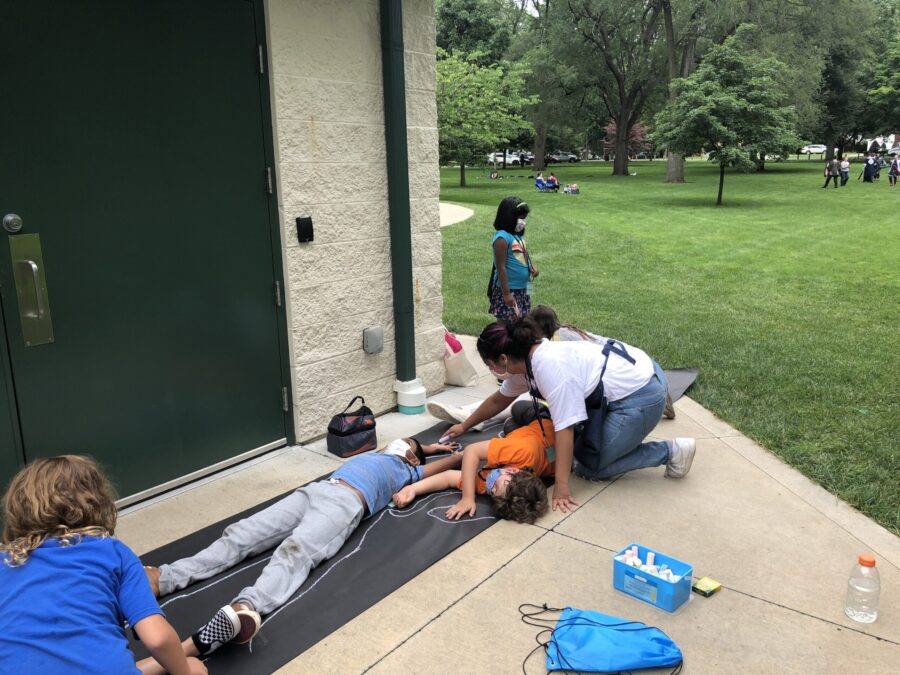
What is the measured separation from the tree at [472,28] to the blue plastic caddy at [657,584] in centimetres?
3902

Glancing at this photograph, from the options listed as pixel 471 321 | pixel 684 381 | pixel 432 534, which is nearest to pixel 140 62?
pixel 432 534

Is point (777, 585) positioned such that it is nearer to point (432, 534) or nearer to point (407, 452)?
point (432, 534)

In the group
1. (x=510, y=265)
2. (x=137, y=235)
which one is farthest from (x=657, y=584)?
(x=510, y=265)

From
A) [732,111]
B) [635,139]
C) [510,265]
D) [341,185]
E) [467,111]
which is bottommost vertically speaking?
[510,265]

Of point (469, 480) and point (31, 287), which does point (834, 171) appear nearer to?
point (469, 480)

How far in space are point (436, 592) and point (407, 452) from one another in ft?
4.16

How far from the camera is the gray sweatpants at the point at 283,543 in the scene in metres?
3.38

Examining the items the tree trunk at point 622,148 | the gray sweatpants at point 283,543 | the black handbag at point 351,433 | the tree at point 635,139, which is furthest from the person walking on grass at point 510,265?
the tree at point 635,139

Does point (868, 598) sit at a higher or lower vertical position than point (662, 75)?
lower

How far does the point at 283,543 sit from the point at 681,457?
8.21ft

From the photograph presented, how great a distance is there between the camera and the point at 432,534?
3.99 metres

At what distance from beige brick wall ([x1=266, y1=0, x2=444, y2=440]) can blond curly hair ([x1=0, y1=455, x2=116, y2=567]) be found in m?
2.82

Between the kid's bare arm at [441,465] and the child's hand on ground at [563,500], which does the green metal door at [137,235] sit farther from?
the child's hand on ground at [563,500]

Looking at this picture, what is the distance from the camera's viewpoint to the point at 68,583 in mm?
2219
